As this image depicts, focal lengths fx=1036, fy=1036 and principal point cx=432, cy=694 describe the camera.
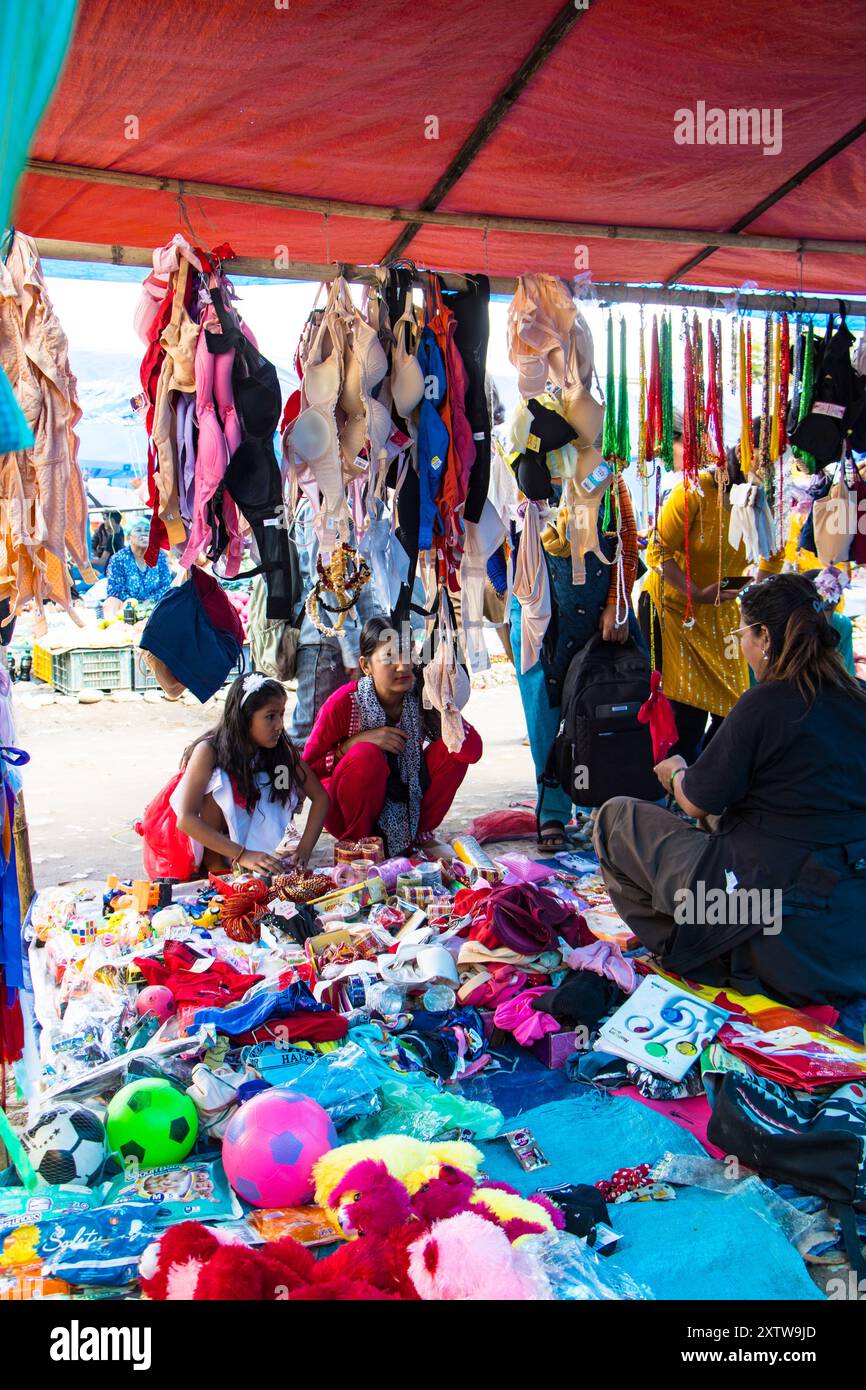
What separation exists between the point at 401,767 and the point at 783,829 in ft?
6.30

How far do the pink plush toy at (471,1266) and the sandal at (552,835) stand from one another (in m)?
3.08

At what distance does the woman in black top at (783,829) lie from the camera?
10.1 ft

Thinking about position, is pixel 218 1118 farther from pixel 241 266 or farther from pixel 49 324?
pixel 241 266

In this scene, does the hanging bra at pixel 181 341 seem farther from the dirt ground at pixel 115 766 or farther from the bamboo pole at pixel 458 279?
the dirt ground at pixel 115 766

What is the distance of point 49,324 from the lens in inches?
108

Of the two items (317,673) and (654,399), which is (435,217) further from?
(317,673)

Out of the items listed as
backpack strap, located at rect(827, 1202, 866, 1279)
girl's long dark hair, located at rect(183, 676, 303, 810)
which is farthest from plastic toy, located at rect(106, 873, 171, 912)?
backpack strap, located at rect(827, 1202, 866, 1279)

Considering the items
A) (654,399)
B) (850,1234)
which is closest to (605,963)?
(850,1234)

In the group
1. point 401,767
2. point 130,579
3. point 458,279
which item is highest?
point 458,279

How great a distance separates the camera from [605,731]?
15.3 ft

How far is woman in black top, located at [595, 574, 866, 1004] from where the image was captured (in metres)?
3.09

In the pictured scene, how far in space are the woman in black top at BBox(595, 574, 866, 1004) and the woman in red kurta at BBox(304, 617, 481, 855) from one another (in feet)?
5.08
